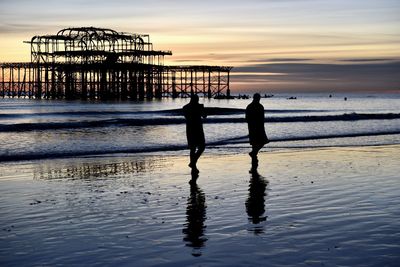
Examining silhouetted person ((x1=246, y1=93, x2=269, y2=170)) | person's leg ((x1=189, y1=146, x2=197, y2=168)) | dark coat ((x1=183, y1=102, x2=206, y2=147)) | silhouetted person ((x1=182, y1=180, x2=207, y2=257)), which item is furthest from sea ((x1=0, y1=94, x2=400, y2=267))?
dark coat ((x1=183, y1=102, x2=206, y2=147))

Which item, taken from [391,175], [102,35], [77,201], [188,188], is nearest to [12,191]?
[77,201]

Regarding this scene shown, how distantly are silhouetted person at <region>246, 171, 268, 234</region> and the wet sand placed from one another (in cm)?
1

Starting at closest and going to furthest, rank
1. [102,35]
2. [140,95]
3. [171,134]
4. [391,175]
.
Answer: [391,175], [171,134], [102,35], [140,95]

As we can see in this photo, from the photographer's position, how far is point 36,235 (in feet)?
20.5

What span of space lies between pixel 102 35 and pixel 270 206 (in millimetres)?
78499

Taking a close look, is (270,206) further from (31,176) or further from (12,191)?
(31,176)

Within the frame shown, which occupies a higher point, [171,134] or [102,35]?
[102,35]

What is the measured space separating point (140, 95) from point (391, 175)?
79503 millimetres

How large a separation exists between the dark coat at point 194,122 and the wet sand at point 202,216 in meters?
0.70

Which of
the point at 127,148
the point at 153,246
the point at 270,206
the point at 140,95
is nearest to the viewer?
the point at 153,246

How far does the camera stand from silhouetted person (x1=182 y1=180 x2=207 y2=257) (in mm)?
5934

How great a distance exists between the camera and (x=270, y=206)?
25.9 feet

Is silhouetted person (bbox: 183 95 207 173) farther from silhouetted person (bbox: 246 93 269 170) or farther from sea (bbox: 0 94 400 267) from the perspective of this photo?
silhouetted person (bbox: 246 93 269 170)

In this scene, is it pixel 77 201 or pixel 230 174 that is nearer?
pixel 77 201
